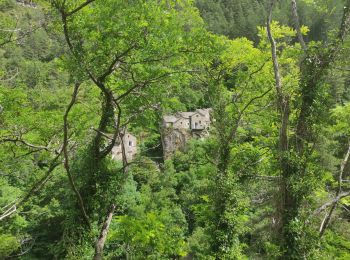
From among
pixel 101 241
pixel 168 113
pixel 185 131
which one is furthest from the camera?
pixel 185 131

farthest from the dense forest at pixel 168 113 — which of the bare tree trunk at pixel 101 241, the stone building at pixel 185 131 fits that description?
the stone building at pixel 185 131

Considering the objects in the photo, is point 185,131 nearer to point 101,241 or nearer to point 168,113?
point 168,113

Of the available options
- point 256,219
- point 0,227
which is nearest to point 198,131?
point 256,219

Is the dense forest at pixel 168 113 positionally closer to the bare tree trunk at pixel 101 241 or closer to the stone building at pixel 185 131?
the bare tree trunk at pixel 101 241

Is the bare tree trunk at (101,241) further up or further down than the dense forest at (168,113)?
further down

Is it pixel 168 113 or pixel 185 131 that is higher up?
pixel 168 113

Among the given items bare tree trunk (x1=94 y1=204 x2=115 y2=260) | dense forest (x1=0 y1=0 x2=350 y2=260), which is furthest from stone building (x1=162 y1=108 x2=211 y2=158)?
bare tree trunk (x1=94 y1=204 x2=115 y2=260)

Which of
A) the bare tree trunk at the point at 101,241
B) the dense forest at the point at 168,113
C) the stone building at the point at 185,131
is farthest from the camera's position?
the stone building at the point at 185,131

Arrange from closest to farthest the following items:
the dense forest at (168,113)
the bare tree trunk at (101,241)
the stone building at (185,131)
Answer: the dense forest at (168,113), the bare tree trunk at (101,241), the stone building at (185,131)

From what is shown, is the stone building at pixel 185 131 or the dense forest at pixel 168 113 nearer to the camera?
the dense forest at pixel 168 113

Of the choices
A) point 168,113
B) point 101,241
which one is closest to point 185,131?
point 168,113

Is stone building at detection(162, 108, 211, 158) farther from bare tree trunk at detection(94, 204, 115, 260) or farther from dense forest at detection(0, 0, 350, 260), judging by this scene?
bare tree trunk at detection(94, 204, 115, 260)

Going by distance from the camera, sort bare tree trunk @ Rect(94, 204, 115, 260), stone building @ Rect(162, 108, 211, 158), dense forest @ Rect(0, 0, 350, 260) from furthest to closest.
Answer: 1. stone building @ Rect(162, 108, 211, 158)
2. bare tree trunk @ Rect(94, 204, 115, 260)
3. dense forest @ Rect(0, 0, 350, 260)

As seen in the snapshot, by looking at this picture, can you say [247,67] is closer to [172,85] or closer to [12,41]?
[172,85]
